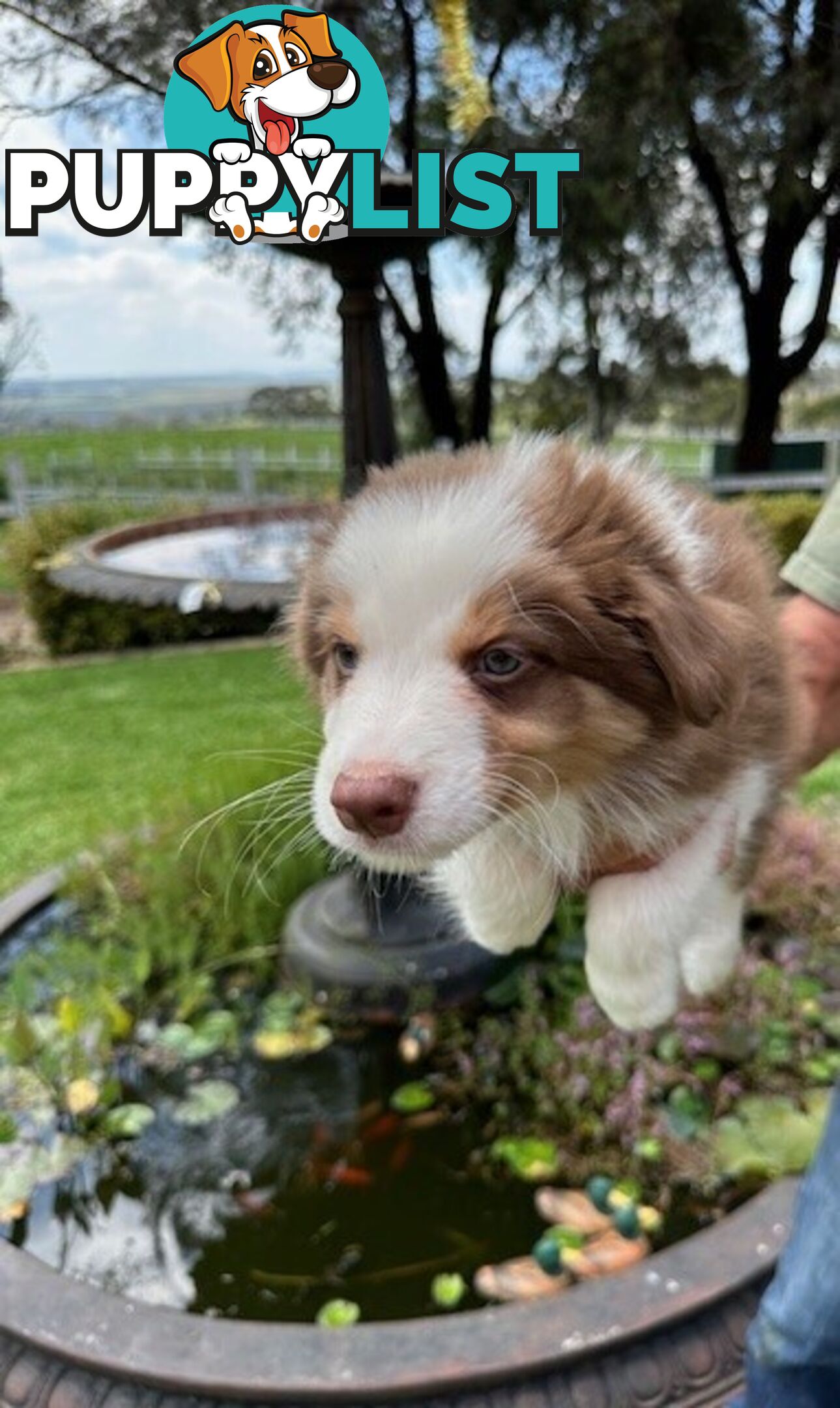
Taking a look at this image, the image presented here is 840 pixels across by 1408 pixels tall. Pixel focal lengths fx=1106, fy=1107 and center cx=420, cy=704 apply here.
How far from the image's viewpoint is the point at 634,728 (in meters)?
1.11

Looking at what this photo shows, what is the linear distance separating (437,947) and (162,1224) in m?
1.01

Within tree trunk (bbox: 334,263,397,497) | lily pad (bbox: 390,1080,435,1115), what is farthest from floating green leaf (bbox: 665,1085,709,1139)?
tree trunk (bbox: 334,263,397,497)

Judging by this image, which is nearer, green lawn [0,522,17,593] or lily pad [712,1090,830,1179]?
lily pad [712,1090,830,1179]

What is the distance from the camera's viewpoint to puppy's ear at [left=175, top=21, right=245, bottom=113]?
343cm

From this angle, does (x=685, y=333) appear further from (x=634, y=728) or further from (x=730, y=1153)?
(x=634, y=728)

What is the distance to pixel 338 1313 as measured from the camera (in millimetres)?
2150

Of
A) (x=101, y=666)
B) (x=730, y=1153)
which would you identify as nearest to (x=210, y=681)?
(x=101, y=666)

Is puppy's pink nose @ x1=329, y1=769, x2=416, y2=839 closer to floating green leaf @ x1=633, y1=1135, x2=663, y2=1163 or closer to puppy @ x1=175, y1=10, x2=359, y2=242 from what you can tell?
floating green leaf @ x1=633, y1=1135, x2=663, y2=1163

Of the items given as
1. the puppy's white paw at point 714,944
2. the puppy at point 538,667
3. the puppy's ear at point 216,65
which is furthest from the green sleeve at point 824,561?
the puppy's ear at point 216,65

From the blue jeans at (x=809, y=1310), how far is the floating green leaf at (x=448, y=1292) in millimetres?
938

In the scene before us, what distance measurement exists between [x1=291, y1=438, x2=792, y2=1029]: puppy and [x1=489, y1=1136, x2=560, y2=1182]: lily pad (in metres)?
1.42

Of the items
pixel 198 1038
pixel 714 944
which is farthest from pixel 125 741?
pixel 714 944

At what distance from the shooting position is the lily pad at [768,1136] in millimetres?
2453

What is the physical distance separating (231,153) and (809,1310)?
10.4ft
